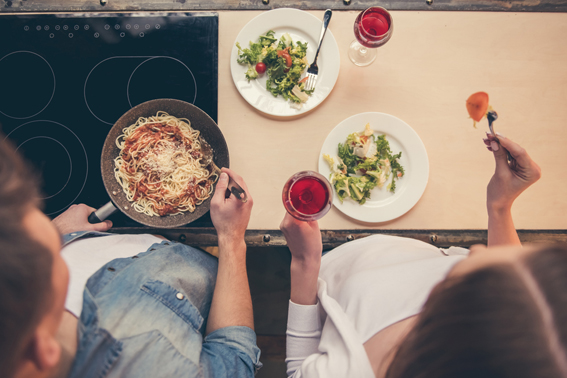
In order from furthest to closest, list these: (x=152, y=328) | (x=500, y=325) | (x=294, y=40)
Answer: (x=294, y=40)
(x=152, y=328)
(x=500, y=325)

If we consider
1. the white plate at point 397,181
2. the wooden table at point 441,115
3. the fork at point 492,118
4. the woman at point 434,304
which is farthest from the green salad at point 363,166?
the fork at point 492,118

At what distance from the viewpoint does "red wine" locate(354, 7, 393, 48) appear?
1.43 meters

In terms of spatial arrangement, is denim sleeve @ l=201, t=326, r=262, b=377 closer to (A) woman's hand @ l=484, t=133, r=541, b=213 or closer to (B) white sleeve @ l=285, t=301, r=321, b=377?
(B) white sleeve @ l=285, t=301, r=321, b=377

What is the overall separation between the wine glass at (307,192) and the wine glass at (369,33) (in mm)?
740

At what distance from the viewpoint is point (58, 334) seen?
99 cm

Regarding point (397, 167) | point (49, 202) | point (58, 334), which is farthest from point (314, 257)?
point (49, 202)

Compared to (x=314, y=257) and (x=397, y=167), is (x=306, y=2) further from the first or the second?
(x=314, y=257)

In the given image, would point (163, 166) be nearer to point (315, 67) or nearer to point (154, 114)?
point (154, 114)

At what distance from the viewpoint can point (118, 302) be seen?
3.64ft

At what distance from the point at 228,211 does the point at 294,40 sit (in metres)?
0.99

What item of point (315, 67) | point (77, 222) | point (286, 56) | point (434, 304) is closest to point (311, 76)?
point (315, 67)

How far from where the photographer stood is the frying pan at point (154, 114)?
1.39 m

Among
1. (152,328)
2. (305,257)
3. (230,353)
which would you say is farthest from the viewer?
(305,257)

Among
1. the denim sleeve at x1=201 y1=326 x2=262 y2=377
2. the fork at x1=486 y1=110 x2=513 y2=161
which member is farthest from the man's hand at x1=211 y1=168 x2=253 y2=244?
the fork at x1=486 y1=110 x2=513 y2=161
